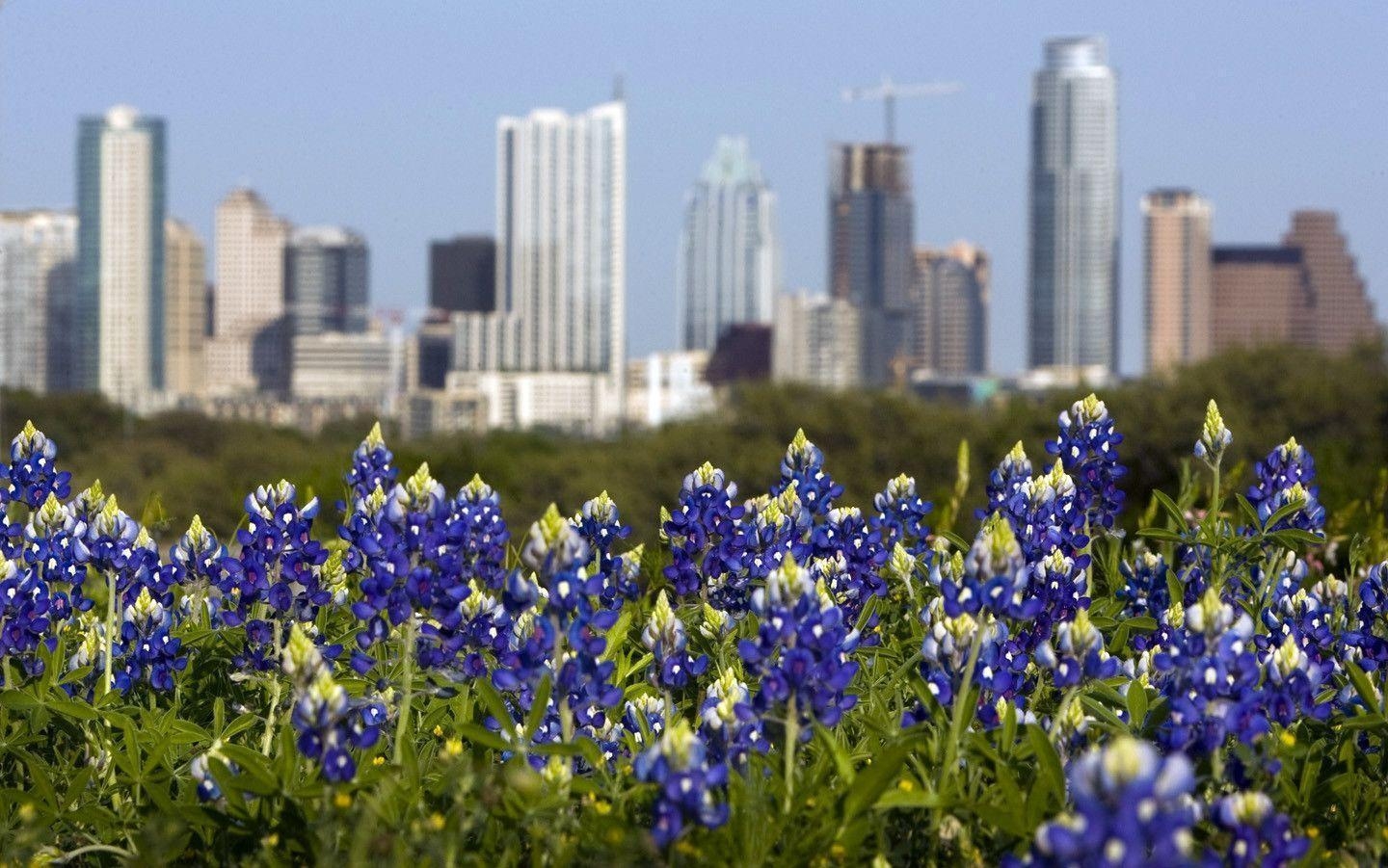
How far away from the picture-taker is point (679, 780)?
2855 millimetres

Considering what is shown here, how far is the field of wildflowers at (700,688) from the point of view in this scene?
2.98 m

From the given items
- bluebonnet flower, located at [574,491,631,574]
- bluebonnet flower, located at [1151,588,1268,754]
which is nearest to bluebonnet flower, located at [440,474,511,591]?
bluebonnet flower, located at [574,491,631,574]

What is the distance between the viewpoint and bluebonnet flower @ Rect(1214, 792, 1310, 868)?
2777 mm

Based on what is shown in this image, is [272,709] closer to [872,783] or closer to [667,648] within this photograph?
[667,648]

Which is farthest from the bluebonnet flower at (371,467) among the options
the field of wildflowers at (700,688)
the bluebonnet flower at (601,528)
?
the bluebonnet flower at (601,528)

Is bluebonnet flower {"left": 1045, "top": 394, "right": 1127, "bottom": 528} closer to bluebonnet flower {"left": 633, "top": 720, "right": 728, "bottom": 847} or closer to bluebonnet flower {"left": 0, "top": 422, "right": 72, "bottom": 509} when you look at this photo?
bluebonnet flower {"left": 633, "top": 720, "right": 728, "bottom": 847}

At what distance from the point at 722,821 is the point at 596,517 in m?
1.49

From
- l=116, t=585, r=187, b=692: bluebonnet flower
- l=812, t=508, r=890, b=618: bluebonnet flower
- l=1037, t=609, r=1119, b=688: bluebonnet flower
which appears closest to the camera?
l=1037, t=609, r=1119, b=688: bluebonnet flower

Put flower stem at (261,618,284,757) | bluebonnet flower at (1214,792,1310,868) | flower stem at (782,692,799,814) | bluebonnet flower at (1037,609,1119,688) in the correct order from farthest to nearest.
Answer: flower stem at (261,618,284,757) < bluebonnet flower at (1037,609,1119,688) < flower stem at (782,692,799,814) < bluebonnet flower at (1214,792,1310,868)

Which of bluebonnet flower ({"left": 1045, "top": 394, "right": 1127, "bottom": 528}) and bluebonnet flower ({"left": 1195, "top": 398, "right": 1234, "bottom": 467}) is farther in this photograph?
bluebonnet flower ({"left": 1045, "top": 394, "right": 1127, "bottom": 528})

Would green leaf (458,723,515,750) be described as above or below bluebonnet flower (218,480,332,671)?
below

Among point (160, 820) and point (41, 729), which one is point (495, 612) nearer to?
point (160, 820)

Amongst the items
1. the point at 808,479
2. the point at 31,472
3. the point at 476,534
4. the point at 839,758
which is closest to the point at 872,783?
Result: the point at 839,758

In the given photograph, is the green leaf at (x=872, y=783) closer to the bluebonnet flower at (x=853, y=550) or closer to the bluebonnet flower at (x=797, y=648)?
the bluebonnet flower at (x=797, y=648)
